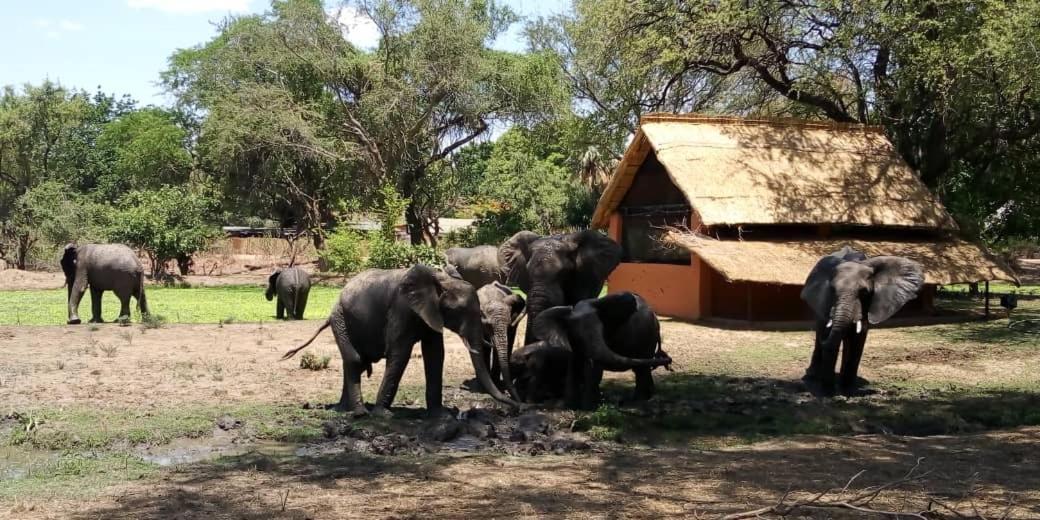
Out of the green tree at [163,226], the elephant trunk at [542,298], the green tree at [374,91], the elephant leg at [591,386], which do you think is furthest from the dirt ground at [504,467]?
the green tree at [374,91]

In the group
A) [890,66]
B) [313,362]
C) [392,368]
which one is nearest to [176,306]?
[313,362]

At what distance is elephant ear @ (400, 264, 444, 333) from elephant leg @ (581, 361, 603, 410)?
1917 mm

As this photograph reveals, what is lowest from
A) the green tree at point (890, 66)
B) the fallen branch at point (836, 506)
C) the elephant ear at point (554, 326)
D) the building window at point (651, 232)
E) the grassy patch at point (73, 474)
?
the grassy patch at point (73, 474)

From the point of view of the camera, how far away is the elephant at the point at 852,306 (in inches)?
448

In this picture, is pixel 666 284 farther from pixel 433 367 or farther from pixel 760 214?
pixel 433 367

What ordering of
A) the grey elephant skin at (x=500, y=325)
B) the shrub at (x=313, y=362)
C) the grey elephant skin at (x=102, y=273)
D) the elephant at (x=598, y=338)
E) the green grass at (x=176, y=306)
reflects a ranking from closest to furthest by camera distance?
the elephant at (x=598, y=338) → the grey elephant skin at (x=500, y=325) → the shrub at (x=313, y=362) → the grey elephant skin at (x=102, y=273) → the green grass at (x=176, y=306)

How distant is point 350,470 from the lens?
7293 millimetres

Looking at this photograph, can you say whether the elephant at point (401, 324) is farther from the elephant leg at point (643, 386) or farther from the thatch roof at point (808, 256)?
the thatch roof at point (808, 256)

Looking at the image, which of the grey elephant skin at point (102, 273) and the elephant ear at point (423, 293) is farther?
the grey elephant skin at point (102, 273)

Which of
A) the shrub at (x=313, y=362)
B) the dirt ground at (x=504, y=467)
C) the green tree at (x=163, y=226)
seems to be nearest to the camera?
the dirt ground at (x=504, y=467)

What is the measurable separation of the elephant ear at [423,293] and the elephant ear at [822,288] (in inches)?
199

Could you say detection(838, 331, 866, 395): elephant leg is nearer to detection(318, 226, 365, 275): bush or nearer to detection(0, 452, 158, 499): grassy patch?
detection(0, 452, 158, 499): grassy patch

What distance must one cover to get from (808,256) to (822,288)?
7.43m

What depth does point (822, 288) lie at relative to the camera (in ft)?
40.3
